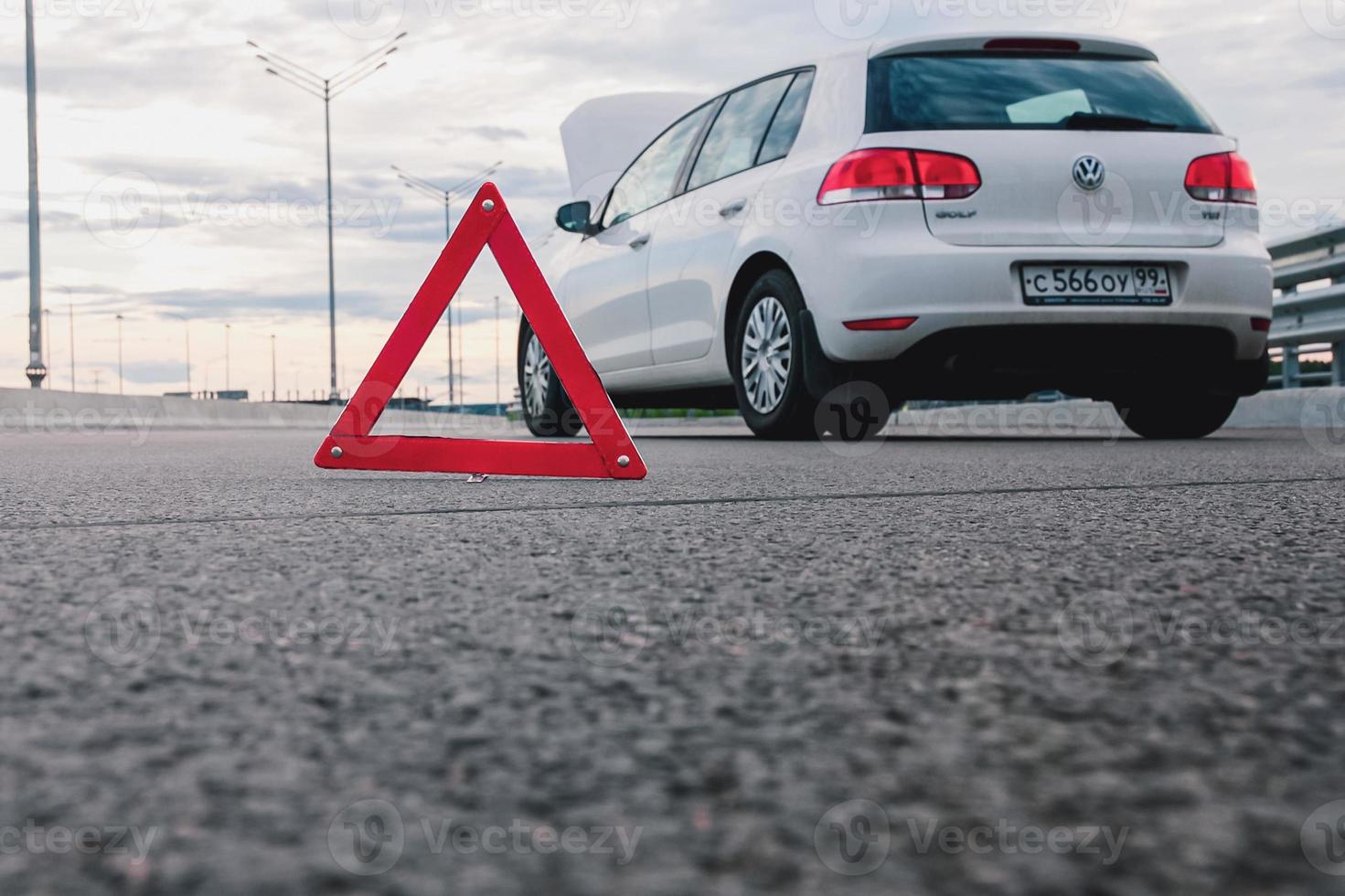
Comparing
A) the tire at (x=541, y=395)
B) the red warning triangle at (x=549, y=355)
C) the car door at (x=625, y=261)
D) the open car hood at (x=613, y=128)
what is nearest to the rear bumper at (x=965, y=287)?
the car door at (x=625, y=261)

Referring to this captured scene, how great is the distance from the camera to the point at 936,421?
42.7 ft

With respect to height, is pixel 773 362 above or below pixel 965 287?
below

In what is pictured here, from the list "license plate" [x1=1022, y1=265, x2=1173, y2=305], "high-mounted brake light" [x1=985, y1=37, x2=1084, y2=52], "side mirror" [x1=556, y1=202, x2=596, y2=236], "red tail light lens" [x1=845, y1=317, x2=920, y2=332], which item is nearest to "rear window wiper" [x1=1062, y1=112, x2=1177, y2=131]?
"high-mounted brake light" [x1=985, y1=37, x2=1084, y2=52]

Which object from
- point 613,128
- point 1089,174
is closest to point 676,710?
point 1089,174

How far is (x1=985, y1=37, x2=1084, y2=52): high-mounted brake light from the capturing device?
6234 mm

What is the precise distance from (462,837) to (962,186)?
5177 millimetres

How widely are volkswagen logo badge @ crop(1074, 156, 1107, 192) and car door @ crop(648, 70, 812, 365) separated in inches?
53.2

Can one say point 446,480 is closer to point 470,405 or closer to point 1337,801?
point 1337,801

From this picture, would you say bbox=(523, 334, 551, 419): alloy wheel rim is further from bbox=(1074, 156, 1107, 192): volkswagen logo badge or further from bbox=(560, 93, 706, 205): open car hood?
bbox=(560, 93, 706, 205): open car hood

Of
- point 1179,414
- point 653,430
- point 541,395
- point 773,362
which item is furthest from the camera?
point 653,430

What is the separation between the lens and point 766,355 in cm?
654

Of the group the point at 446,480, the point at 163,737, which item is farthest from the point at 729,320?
the point at 163,737

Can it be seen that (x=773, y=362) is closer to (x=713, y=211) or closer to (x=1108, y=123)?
(x=713, y=211)

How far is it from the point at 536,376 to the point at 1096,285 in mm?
4211
